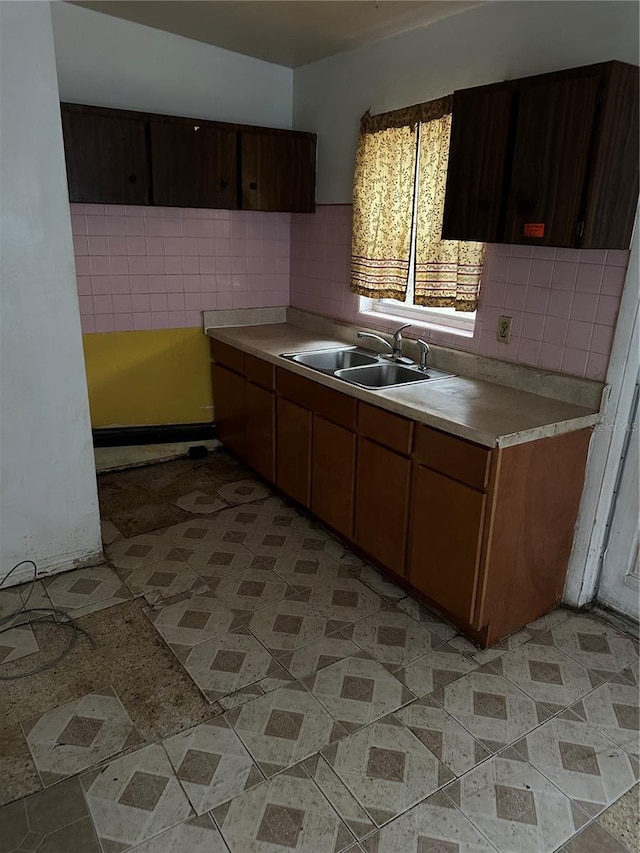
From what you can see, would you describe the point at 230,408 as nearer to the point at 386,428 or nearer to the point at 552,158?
the point at 386,428

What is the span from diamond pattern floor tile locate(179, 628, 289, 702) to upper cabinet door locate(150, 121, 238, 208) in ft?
7.83

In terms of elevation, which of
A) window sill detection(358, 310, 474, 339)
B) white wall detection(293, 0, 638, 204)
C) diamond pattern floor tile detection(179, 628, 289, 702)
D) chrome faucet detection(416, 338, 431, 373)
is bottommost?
diamond pattern floor tile detection(179, 628, 289, 702)

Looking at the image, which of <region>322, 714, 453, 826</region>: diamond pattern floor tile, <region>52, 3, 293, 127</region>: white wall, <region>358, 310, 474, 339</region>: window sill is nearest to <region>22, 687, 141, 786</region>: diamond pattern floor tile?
<region>322, 714, 453, 826</region>: diamond pattern floor tile

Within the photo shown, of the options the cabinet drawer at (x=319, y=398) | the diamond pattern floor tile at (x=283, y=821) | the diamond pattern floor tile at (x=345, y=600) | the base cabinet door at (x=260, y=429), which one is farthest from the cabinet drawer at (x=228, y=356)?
the diamond pattern floor tile at (x=283, y=821)

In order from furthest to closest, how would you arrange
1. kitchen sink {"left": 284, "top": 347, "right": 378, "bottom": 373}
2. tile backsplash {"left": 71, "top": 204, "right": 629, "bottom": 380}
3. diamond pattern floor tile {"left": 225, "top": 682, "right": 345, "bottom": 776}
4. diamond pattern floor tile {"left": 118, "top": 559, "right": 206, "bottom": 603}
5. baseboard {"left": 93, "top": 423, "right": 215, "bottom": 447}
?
baseboard {"left": 93, "top": 423, "right": 215, "bottom": 447}
kitchen sink {"left": 284, "top": 347, "right": 378, "bottom": 373}
diamond pattern floor tile {"left": 118, "top": 559, "right": 206, "bottom": 603}
tile backsplash {"left": 71, "top": 204, "right": 629, "bottom": 380}
diamond pattern floor tile {"left": 225, "top": 682, "right": 345, "bottom": 776}

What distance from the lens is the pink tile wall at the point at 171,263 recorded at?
3.50 metres

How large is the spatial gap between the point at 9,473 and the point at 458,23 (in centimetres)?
283

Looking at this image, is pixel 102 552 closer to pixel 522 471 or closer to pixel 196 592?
pixel 196 592

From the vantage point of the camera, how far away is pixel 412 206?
3.10m

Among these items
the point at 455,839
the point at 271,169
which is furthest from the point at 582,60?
the point at 455,839

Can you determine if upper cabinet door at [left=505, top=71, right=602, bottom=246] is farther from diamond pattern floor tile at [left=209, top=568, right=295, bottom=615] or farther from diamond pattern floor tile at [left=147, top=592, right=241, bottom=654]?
diamond pattern floor tile at [left=147, top=592, right=241, bottom=654]

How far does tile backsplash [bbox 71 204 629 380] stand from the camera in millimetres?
2506

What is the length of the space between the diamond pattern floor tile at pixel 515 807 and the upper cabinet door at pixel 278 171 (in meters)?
3.14

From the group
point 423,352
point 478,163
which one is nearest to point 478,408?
point 423,352
